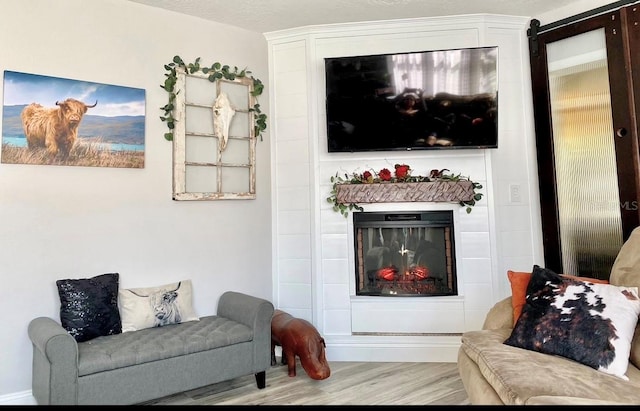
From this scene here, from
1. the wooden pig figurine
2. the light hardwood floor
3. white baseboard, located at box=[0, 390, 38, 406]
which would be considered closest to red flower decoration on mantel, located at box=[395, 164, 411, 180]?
the wooden pig figurine

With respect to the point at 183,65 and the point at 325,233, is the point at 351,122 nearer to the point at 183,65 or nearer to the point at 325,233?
the point at 325,233

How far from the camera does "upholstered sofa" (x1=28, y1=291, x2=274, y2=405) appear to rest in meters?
1.96

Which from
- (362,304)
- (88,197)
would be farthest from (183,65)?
(362,304)

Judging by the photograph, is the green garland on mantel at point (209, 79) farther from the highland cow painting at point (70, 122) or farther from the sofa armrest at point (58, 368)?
the sofa armrest at point (58, 368)

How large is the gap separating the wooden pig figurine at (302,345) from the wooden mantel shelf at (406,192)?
41.6 inches

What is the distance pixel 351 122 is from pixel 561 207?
1814mm

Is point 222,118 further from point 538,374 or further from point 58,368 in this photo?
point 538,374

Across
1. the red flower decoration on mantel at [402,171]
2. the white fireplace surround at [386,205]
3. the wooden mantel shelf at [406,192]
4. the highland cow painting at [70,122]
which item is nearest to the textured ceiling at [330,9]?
the white fireplace surround at [386,205]

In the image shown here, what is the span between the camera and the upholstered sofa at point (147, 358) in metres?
1.96

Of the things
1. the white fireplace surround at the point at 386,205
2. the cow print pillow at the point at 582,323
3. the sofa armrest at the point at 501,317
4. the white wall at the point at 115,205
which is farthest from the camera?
the white fireplace surround at the point at 386,205

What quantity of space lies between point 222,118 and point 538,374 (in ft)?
9.01

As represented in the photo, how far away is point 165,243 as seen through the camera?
293 centimetres

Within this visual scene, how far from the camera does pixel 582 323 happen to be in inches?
66.5

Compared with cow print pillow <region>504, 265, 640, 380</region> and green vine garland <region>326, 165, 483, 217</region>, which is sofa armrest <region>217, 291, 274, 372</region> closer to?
green vine garland <region>326, 165, 483, 217</region>
